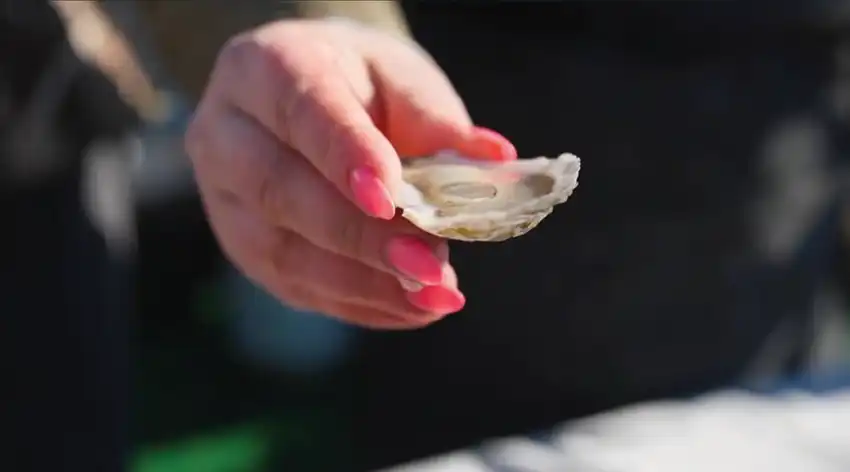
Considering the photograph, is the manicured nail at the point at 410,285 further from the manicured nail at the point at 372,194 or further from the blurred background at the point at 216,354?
the blurred background at the point at 216,354

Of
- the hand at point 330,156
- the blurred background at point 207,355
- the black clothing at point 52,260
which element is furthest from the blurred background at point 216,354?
the hand at point 330,156

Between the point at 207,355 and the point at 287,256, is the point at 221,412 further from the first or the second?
the point at 287,256

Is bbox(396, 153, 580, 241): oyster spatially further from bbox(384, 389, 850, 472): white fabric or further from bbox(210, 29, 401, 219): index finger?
bbox(384, 389, 850, 472): white fabric

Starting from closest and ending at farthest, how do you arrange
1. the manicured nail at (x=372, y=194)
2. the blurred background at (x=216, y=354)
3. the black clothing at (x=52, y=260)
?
the manicured nail at (x=372, y=194)
the black clothing at (x=52, y=260)
the blurred background at (x=216, y=354)

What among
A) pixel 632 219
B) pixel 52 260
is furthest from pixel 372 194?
pixel 632 219

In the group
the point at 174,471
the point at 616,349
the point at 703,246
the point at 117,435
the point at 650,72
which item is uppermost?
the point at 650,72

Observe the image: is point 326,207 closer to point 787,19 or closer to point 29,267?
point 29,267

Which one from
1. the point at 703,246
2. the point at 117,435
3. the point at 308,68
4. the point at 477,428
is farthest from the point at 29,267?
the point at 703,246
